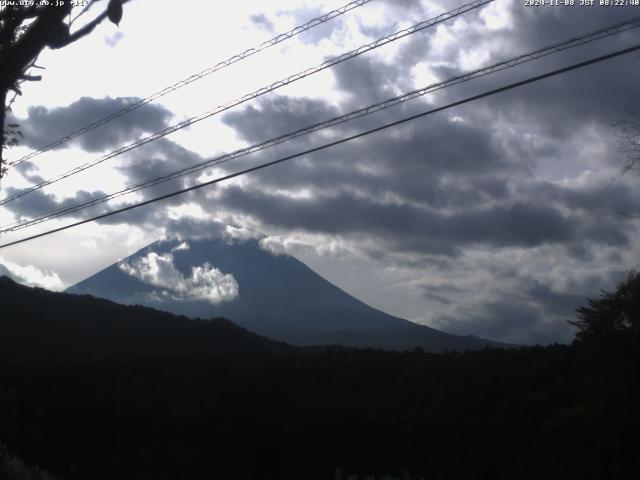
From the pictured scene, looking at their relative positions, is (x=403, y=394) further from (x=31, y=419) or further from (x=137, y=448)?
(x=31, y=419)

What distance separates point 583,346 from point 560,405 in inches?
450

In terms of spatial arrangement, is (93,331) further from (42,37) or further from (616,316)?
(42,37)

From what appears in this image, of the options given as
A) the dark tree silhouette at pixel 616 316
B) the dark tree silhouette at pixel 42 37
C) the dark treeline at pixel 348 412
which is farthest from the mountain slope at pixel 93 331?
the dark tree silhouette at pixel 42 37

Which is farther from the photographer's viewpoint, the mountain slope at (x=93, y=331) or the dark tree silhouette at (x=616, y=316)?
the mountain slope at (x=93, y=331)

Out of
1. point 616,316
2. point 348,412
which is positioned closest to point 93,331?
point 348,412

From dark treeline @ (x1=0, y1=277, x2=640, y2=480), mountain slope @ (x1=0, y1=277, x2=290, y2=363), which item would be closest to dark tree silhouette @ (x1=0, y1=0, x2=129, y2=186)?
dark treeline @ (x1=0, y1=277, x2=640, y2=480)

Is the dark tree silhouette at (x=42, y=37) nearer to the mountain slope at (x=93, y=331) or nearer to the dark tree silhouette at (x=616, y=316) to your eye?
the dark tree silhouette at (x=616, y=316)

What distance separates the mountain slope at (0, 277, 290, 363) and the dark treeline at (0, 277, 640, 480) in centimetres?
1152

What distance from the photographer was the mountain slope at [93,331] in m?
65.8

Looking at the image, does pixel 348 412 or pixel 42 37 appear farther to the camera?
pixel 348 412

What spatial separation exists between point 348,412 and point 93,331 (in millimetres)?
36230

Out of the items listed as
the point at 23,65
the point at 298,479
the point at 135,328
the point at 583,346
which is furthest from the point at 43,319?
the point at 23,65

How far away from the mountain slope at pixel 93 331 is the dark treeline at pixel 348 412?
11.5 m

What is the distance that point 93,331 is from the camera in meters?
70.7
